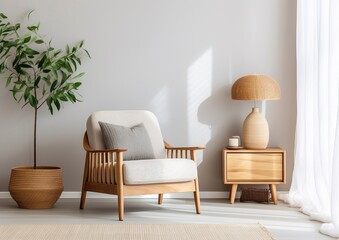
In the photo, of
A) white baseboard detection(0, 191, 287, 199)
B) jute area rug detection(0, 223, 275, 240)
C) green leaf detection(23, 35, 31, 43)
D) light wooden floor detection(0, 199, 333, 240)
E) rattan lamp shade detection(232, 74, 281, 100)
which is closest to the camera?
jute area rug detection(0, 223, 275, 240)

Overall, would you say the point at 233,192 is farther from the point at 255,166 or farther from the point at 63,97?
the point at 63,97

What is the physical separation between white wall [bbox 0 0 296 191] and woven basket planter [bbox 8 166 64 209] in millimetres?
662

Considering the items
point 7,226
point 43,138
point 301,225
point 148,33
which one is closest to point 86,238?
point 7,226

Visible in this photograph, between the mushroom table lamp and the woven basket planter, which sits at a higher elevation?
the mushroom table lamp

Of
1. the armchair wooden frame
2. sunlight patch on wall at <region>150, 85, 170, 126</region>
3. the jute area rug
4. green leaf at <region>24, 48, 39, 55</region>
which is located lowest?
the jute area rug

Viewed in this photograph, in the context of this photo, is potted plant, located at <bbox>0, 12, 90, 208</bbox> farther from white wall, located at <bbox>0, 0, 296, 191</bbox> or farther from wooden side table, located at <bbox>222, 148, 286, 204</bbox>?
wooden side table, located at <bbox>222, 148, 286, 204</bbox>

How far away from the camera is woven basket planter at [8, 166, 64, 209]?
6.05 m

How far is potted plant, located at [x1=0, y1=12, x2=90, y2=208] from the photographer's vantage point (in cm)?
608

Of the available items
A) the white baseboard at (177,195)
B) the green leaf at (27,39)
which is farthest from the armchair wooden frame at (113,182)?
the green leaf at (27,39)

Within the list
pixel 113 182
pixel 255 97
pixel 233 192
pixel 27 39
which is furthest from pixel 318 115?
pixel 27 39

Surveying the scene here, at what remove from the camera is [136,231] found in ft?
15.7

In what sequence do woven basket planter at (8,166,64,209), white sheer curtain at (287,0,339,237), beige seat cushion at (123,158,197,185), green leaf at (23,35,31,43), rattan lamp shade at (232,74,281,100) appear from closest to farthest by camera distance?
white sheer curtain at (287,0,339,237) → beige seat cushion at (123,158,197,185) → woven basket planter at (8,166,64,209) → rattan lamp shade at (232,74,281,100) → green leaf at (23,35,31,43)

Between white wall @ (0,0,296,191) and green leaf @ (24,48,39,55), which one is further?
white wall @ (0,0,296,191)

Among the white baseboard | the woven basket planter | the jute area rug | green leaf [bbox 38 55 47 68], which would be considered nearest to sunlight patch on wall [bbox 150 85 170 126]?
the white baseboard
